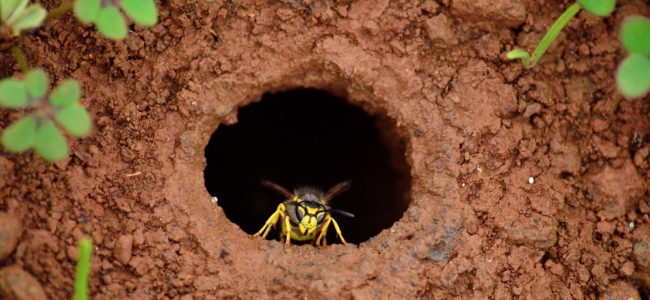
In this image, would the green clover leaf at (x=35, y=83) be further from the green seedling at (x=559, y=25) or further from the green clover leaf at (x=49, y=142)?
the green seedling at (x=559, y=25)

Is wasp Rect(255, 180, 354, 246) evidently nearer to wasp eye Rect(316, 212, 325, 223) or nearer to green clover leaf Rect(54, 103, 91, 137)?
wasp eye Rect(316, 212, 325, 223)

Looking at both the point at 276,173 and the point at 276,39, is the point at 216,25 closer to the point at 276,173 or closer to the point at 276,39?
the point at 276,39

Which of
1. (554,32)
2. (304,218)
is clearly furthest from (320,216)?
(554,32)

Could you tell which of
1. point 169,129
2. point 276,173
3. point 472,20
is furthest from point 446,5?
point 276,173

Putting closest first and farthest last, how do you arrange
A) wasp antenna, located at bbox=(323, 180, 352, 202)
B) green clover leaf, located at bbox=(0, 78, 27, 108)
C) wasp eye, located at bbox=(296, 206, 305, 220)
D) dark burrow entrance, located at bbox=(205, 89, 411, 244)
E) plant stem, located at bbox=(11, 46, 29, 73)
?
1. green clover leaf, located at bbox=(0, 78, 27, 108)
2. plant stem, located at bbox=(11, 46, 29, 73)
3. wasp eye, located at bbox=(296, 206, 305, 220)
4. wasp antenna, located at bbox=(323, 180, 352, 202)
5. dark burrow entrance, located at bbox=(205, 89, 411, 244)

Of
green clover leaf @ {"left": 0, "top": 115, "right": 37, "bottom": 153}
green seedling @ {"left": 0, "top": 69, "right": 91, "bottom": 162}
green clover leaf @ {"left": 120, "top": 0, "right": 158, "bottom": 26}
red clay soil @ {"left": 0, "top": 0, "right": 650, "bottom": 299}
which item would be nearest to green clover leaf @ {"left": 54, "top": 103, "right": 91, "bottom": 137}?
green seedling @ {"left": 0, "top": 69, "right": 91, "bottom": 162}
